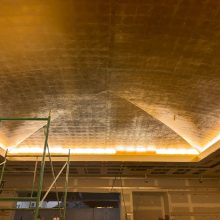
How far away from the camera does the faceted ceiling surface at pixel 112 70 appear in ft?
11.5

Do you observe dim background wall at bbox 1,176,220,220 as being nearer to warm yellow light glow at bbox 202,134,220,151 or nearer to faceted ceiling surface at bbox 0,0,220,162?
faceted ceiling surface at bbox 0,0,220,162

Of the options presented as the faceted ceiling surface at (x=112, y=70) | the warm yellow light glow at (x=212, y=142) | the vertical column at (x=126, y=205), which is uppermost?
the faceted ceiling surface at (x=112, y=70)

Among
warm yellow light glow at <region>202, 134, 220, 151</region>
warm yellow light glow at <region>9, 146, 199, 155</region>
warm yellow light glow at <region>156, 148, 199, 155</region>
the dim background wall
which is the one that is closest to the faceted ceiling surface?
warm yellow light glow at <region>202, 134, 220, 151</region>

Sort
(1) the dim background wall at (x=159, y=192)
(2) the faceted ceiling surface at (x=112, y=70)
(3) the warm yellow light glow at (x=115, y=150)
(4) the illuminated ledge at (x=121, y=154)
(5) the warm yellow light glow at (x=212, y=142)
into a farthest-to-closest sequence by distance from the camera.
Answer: (1) the dim background wall at (x=159, y=192) < (3) the warm yellow light glow at (x=115, y=150) < (4) the illuminated ledge at (x=121, y=154) < (5) the warm yellow light glow at (x=212, y=142) < (2) the faceted ceiling surface at (x=112, y=70)

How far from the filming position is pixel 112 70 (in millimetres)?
5016

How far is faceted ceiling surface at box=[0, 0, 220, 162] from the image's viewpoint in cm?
351

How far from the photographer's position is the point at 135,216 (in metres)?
11.3

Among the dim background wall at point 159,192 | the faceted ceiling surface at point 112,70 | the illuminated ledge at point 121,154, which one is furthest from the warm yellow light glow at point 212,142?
the dim background wall at point 159,192

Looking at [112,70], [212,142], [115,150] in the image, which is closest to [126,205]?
[115,150]

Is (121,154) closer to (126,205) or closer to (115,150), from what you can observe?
(115,150)

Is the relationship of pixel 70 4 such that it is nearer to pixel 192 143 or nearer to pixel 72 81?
pixel 72 81

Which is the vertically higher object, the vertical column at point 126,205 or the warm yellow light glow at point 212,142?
the warm yellow light glow at point 212,142

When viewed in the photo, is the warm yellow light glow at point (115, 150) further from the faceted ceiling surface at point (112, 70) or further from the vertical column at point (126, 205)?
the vertical column at point (126, 205)

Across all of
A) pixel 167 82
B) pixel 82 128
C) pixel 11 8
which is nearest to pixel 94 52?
pixel 11 8
